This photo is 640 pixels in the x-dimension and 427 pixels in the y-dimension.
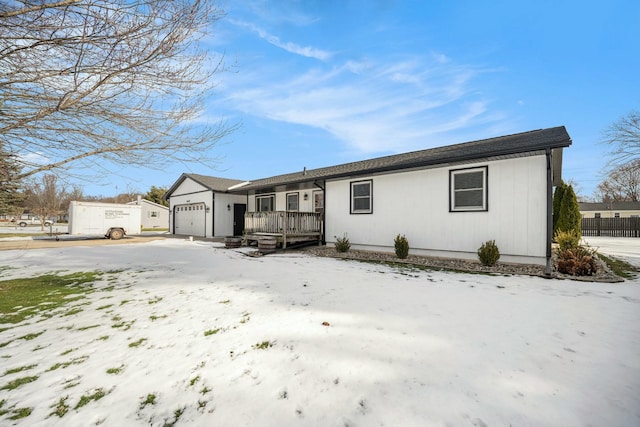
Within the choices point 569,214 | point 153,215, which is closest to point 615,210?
point 569,214

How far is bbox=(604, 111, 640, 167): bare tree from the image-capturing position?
14656 mm

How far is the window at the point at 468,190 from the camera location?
7.97 metres

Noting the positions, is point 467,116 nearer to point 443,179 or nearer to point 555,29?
point 555,29

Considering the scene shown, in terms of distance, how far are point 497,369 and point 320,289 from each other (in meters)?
3.24

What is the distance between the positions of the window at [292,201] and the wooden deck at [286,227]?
2603mm

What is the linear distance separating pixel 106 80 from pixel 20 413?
12.0ft

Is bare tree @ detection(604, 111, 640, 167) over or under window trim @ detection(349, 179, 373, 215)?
over

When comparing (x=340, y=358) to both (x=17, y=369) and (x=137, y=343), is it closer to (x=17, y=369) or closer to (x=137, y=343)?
(x=137, y=343)

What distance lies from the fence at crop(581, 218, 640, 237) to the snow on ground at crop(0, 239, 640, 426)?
81.8 feet

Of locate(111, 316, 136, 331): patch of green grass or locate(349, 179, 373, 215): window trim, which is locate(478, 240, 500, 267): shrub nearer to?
locate(349, 179, 373, 215): window trim

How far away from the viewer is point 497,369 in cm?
248

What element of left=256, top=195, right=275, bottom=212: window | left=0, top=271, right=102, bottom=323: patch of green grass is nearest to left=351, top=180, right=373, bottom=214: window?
left=256, top=195, right=275, bottom=212: window

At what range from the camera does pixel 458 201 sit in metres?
8.43

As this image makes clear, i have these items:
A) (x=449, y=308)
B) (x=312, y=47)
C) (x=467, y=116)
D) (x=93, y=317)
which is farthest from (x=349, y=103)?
(x=93, y=317)
